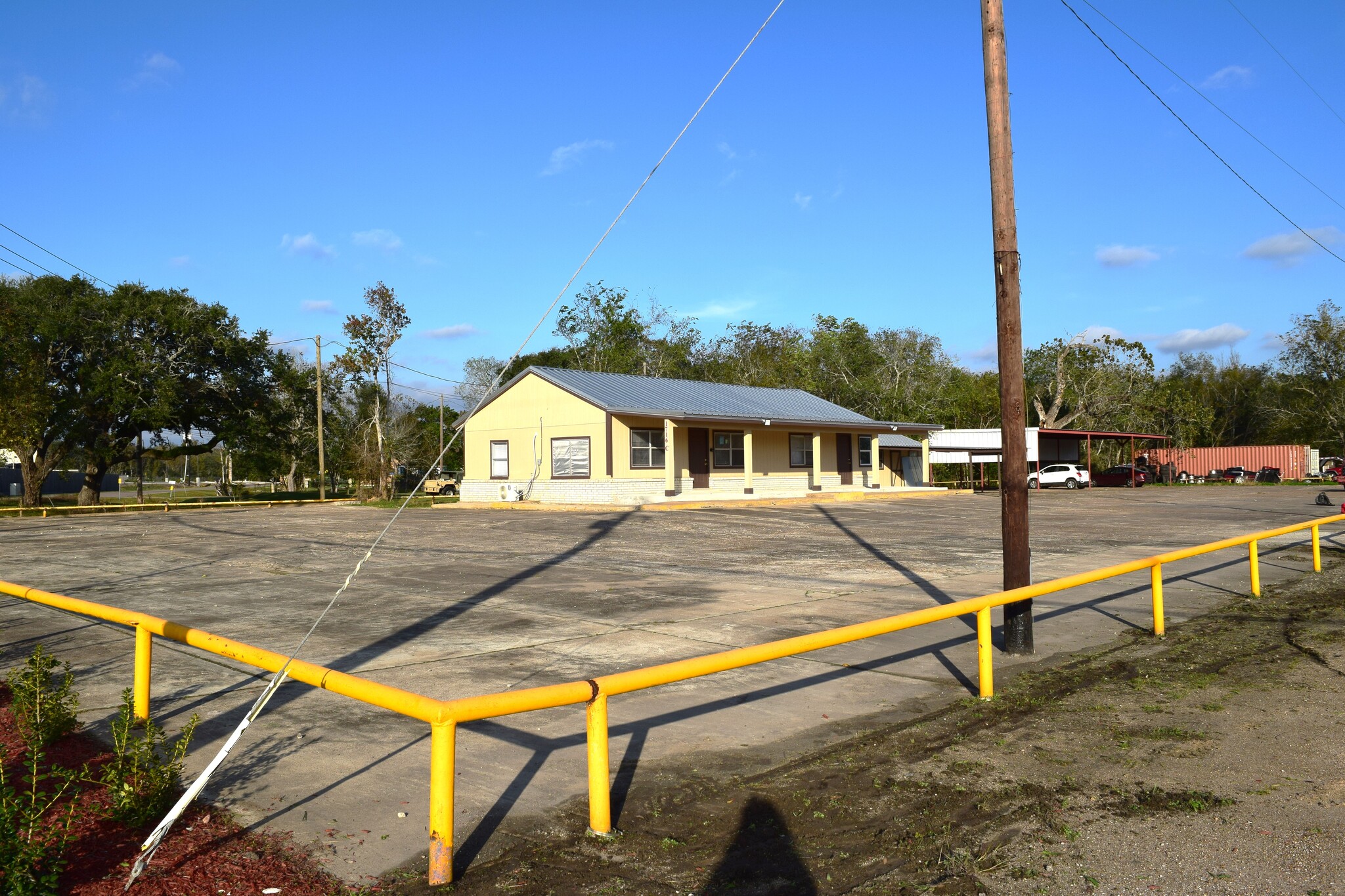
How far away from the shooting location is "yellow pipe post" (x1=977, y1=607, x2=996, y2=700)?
22.8 ft

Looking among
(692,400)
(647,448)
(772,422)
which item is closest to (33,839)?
(647,448)

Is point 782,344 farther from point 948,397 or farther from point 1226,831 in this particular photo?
point 1226,831

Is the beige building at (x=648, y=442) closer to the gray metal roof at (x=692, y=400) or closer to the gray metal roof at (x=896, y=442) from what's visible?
the gray metal roof at (x=692, y=400)

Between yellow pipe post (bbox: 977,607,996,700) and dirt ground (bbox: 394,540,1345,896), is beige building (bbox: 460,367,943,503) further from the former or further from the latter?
dirt ground (bbox: 394,540,1345,896)

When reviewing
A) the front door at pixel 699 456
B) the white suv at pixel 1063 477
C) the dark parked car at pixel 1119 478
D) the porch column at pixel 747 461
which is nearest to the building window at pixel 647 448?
the front door at pixel 699 456

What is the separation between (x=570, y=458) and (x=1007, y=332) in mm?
26772

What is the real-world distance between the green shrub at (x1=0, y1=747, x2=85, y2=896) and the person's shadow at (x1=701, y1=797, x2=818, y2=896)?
2.49 meters

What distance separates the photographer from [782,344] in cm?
7356

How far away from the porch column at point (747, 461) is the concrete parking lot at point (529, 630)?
10689 millimetres

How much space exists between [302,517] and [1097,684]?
92.7 feet

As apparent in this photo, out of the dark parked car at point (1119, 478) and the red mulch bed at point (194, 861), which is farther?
the dark parked car at point (1119, 478)

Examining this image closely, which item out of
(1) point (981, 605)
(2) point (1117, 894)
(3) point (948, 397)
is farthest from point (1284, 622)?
(3) point (948, 397)

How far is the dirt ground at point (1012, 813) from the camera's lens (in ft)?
12.9

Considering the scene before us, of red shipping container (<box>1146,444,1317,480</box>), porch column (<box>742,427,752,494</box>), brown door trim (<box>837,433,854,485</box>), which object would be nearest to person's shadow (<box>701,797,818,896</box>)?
porch column (<box>742,427,752,494</box>)
